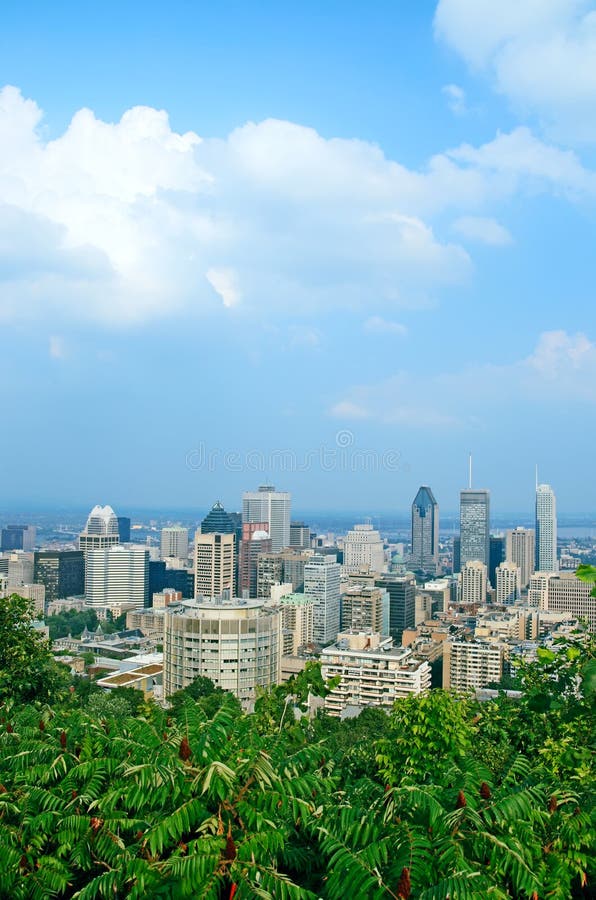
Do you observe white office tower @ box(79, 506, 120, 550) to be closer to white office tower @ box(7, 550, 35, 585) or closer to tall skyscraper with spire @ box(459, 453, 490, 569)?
white office tower @ box(7, 550, 35, 585)

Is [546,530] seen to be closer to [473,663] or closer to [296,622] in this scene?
[296,622]

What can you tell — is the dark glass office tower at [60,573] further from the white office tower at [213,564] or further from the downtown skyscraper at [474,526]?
the downtown skyscraper at [474,526]

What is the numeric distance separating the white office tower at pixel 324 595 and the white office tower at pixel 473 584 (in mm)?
14111

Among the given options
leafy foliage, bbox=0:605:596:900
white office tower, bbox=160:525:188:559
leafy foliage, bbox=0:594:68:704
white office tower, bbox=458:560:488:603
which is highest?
leafy foliage, bbox=0:605:596:900

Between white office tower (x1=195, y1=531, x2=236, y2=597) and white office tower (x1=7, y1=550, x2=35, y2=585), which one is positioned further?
white office tower (x1=7, y1=550, x2=35, y2=585)

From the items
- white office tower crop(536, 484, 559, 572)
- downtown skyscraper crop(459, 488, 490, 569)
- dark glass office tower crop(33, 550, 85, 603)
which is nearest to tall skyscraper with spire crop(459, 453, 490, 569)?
downtown skyscraper crop(459, 488, 490, 569)

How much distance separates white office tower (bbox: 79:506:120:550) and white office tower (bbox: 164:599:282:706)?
1478 inches

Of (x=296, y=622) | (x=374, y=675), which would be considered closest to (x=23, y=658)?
(x=374, y=675)

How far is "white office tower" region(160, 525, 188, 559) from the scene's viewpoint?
71.9 metres

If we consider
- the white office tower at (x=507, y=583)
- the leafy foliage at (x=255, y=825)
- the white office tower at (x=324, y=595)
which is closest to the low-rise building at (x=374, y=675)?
the white office tower at (x=324, y=595)

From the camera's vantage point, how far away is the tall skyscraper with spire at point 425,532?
247ft

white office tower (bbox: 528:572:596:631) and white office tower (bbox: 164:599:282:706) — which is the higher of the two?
white office tower (bbox: 164:599:282:706)

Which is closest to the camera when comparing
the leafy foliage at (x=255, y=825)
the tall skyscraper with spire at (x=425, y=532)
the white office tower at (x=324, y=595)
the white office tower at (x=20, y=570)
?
the leafy foliage at (x=255, y=825)

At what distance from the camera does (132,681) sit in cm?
2497
